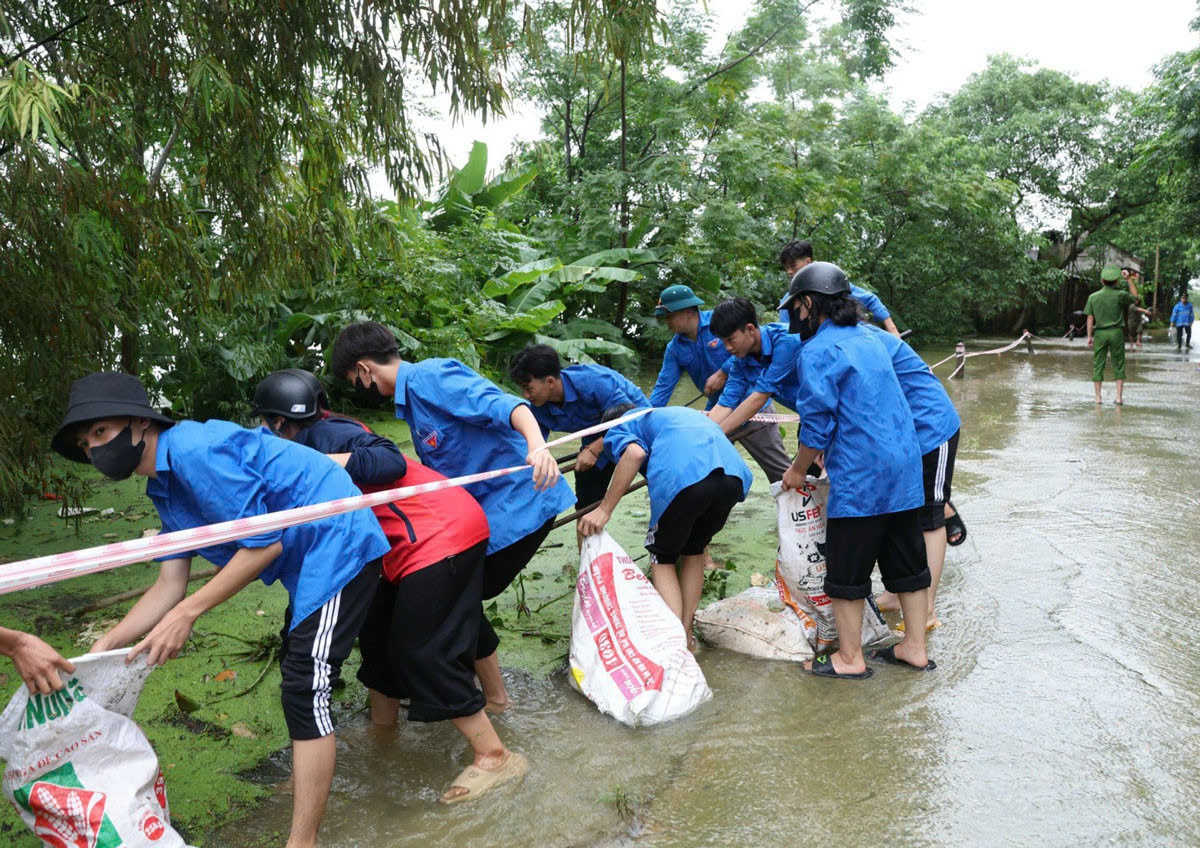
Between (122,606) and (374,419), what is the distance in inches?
264

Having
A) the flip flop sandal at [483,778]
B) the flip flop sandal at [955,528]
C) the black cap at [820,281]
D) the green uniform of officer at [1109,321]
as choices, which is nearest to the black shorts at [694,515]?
the black cap at [820,281]

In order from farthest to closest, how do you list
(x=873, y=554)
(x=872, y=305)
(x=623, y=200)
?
(x=623, y=200), (x=872, y=305), (x=873, y=554)

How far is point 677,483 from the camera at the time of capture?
13.3ft

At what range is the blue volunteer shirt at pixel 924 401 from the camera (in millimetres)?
4609

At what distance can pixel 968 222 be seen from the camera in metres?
24.9

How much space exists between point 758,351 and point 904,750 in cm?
219

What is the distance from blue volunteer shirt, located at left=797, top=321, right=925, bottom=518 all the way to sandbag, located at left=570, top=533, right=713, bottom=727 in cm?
88

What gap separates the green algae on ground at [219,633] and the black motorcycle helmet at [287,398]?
130cm

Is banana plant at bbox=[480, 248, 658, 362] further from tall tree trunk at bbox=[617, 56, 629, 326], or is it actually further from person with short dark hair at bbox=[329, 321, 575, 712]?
person with short dark hair at bbox=[329, 321, 575, 712]

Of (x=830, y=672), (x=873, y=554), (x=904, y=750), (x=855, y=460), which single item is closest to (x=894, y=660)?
(x=830, y=672)

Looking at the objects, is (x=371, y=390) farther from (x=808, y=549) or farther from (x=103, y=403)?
(x=808, y=549)

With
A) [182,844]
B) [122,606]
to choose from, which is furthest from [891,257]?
[182,844]

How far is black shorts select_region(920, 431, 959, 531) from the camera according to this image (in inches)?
185

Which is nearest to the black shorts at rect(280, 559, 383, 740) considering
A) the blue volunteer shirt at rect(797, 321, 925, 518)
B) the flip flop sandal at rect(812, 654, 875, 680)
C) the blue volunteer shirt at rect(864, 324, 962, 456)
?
the blue volunteer shirt at rect(797, 321, 925, 518)
